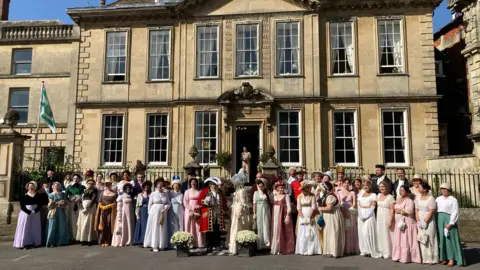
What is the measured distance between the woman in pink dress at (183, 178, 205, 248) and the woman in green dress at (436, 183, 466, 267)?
5.29 metres

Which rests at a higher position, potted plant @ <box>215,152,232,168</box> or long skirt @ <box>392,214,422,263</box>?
potted plant @ <box>215,152,232,168</box>

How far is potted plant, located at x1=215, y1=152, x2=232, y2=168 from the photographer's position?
56.5 ft

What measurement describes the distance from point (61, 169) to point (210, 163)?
20.8 ft

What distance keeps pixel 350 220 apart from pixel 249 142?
32.3ft

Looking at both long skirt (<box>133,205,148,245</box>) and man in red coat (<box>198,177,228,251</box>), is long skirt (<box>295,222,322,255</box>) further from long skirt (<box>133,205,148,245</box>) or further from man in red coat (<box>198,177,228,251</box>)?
long skirt (<box>133,205,148,245</box>)

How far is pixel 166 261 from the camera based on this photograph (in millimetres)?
8266

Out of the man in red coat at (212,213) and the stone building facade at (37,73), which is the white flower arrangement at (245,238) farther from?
the stone building facade at (37,73)

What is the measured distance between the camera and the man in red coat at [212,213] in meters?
9.27

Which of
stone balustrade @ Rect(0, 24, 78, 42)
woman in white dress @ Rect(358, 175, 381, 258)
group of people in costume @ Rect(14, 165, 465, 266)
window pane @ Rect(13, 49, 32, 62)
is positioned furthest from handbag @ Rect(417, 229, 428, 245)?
window pane @ Rect(13, 49, 32, 62)

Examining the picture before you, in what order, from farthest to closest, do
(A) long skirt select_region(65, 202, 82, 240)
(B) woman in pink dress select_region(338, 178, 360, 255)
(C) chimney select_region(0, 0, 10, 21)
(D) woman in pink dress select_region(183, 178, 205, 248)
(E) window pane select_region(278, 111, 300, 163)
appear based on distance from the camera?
(C) chimney select_region(0, 0, 10, 21), (E) window pane select_region(278, 111, 300, 163), (A) long skirt select_region(65, 202, 82, 240), (D) woman in pink dress select_region(183, 178, 205, 248), (B) woman in pink dress select_region(338, 178, 360, 255)

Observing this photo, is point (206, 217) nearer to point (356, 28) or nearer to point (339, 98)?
point (339, 98)

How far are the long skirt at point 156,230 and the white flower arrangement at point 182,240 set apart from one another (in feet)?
3.05

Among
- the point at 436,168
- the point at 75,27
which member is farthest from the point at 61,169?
the point at 436,168

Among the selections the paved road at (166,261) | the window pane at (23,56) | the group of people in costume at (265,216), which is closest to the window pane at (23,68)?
the window pane at (23,56)
